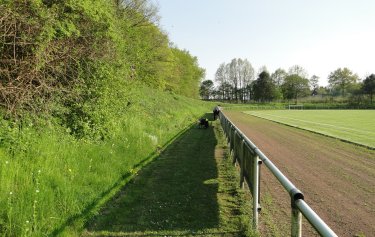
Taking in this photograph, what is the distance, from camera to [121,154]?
9.79 metres

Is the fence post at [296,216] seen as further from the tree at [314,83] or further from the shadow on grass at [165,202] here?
the tree at [314,83]

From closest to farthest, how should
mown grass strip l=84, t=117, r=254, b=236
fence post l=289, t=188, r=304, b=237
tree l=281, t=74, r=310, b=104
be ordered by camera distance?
1. fence post l=289, t=188, r=304, b=237
2. mown grass strip l=84, t=117, r=254, b=236
3. tree l=281, t=74, r=310, b=104

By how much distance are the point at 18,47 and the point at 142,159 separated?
4.95m

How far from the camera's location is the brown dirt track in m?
5.60

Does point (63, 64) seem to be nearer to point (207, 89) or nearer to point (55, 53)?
point (55, 53)

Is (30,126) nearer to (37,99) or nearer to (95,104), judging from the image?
(37,99)

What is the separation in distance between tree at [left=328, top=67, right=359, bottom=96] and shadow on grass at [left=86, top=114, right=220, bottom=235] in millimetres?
119909

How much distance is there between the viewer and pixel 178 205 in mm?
6629

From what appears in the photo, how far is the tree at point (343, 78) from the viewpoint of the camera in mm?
118750

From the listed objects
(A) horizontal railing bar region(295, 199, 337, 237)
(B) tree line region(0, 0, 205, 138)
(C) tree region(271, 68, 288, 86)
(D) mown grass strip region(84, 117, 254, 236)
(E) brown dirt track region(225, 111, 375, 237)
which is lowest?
(E) brown dirt track region(225, 111, 375, 237)

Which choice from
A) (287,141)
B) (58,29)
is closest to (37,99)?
(58,29)

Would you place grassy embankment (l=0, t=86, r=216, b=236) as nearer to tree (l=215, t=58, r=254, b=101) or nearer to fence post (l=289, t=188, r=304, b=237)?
fence post (l=289, t=188, r=304, b=237)

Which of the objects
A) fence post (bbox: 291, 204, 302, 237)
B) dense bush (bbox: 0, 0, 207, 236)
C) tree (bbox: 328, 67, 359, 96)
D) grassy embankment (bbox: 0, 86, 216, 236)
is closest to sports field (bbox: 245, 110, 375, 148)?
dense bush (bbox: 0, 0, 207, 236)

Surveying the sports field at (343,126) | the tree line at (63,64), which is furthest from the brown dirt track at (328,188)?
the tree line at (63,64)
